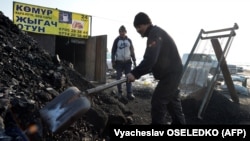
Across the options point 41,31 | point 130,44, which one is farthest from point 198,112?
point 41,31

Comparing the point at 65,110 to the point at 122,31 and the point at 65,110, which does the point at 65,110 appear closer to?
the point at 65,110

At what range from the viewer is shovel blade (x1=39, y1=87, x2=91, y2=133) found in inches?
158

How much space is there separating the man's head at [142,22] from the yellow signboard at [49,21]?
27.0 feet

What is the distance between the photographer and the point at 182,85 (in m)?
8.29

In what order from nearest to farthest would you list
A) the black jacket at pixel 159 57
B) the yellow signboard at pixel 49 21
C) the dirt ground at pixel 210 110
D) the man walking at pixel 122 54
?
1. the black jacket at pixel 159 57
2. the dirt ground at pixel 210 110
3. the man walking at pixel 122 54
4. the yellow signboard at pixel 49 21

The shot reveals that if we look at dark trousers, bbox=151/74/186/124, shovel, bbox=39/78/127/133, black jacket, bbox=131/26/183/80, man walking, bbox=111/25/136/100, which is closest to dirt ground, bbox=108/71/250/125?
man walking, bbox=111/25/136/100

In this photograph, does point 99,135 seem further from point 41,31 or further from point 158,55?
point 41,31

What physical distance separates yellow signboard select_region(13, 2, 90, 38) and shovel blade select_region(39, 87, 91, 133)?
8480 mm

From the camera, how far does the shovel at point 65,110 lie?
158 inches

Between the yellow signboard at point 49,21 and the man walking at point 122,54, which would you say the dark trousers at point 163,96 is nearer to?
the man walking at point 122,54

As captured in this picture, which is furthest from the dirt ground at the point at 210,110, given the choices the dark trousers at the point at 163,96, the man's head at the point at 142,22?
the man's head at the point at 142,22

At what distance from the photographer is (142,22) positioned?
4.71 m

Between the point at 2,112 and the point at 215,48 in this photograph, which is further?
the point at 215,48

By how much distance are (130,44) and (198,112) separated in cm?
253
